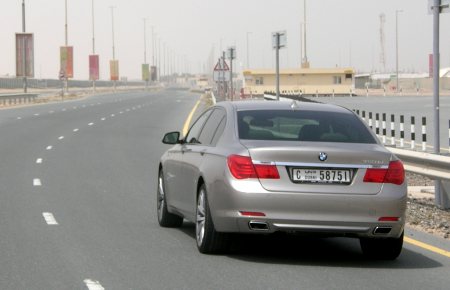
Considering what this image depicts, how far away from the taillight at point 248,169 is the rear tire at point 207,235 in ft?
1.88

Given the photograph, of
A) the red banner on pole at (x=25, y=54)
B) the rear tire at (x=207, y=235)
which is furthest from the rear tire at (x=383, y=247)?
the red banner on pole at (x=25, y=54)

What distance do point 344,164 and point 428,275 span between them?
1181 mm

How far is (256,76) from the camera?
108688 mm

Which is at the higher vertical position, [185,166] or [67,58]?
[67,58]

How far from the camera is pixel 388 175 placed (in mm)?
9320

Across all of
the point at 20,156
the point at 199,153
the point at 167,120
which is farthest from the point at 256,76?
the point at 199,153

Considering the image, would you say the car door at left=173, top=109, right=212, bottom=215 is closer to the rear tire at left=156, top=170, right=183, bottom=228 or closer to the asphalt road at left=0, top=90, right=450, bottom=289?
the asphalt road at left=0, top=90, right=450, bottom=289

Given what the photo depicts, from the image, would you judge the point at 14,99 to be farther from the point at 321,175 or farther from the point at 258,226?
the point at 321,175

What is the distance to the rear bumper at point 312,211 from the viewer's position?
9.13 m

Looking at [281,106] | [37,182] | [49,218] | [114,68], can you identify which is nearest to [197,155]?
[281,106]

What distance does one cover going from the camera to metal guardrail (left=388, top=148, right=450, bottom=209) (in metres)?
13.2

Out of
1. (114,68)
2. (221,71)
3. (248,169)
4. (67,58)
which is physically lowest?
(248,169)

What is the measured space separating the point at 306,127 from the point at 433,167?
430 centimetres

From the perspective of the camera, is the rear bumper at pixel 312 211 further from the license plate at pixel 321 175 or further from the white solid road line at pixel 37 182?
the white solid road line at pixel 37 182
